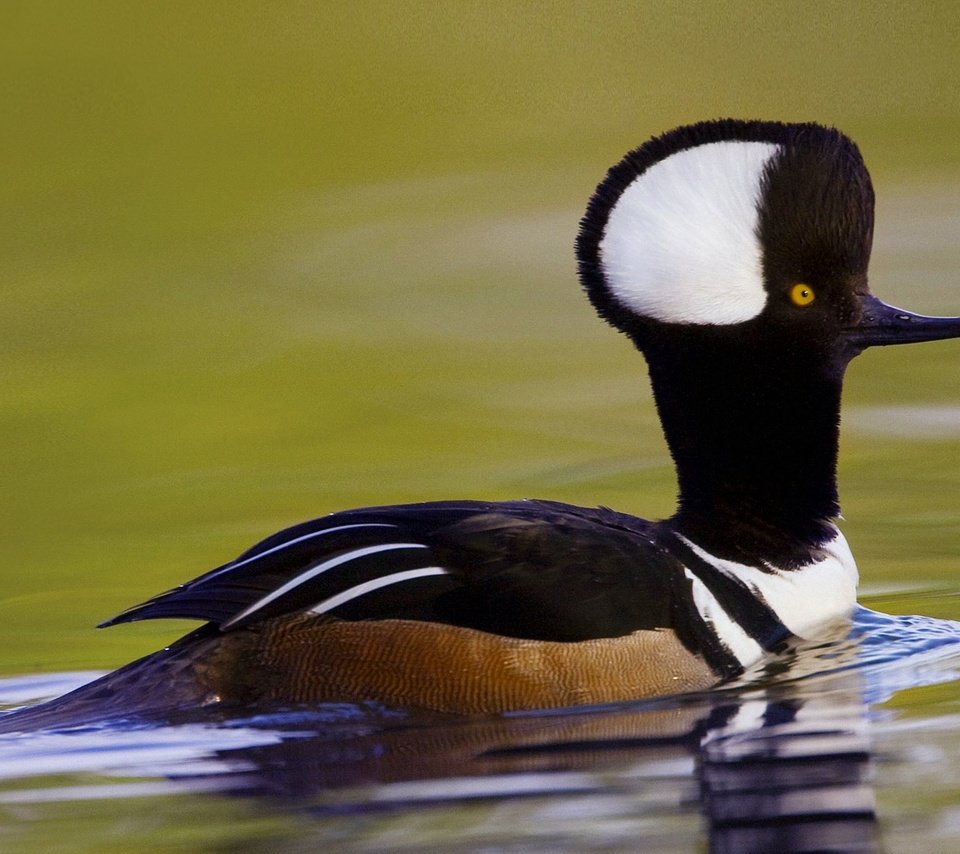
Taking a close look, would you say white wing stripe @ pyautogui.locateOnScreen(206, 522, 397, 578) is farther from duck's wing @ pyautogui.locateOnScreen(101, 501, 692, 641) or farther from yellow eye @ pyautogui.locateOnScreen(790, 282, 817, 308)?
yellow eye @ pyautogui.locateOnScreen(790, 282, 817, 308)

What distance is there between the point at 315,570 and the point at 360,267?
7488 millimetres

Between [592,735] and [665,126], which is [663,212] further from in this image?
[665,126]

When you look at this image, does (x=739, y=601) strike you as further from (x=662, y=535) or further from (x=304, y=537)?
(x=304, y=537)

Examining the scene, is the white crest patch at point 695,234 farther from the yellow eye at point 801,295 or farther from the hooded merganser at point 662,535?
the yellow eye at point 801,295

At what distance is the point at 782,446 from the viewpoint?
6.31 meters

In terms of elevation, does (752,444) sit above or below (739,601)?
above

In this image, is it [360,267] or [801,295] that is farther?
[360,267]

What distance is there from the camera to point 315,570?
5.74 meters

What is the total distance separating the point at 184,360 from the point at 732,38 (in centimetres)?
761

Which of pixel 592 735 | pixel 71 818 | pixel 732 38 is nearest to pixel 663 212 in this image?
pixel 592 735

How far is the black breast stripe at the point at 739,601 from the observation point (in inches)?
238

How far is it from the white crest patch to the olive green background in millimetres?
1630

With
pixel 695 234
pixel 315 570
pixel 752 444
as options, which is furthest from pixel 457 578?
pixel 695 234

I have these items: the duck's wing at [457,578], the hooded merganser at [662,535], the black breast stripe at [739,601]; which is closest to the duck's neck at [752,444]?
the hooded merganser at [662,535]
